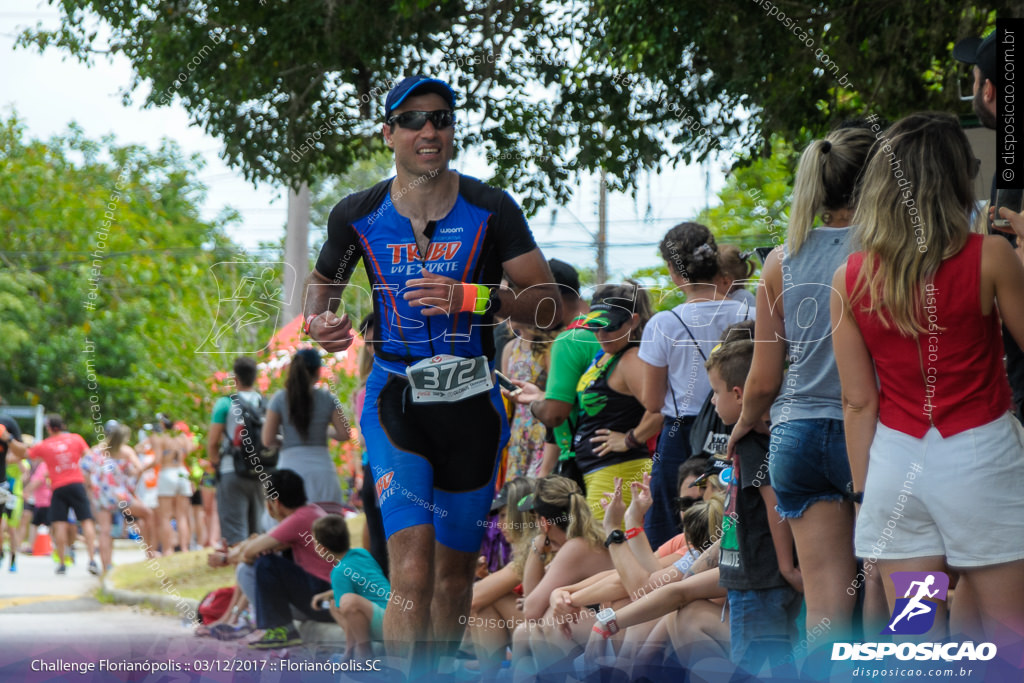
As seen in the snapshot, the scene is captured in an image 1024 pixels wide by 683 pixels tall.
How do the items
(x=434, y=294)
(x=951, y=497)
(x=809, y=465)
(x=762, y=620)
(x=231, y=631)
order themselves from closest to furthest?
(x=951, y=497)
(x=809, y=465)
(x=434, y=294)
(x=762, y=620)
(x=231, y=631)

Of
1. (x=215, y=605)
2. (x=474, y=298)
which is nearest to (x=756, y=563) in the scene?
(x=474, y=298)

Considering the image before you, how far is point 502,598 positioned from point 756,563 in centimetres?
216

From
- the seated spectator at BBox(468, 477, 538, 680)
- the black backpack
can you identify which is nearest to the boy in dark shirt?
the seated spectator at BBox(468, 477, 538, 680)

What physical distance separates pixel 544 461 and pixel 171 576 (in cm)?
641

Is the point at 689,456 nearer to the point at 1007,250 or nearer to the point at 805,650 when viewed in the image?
the point at 805,650

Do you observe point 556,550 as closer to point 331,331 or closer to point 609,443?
point 609,443

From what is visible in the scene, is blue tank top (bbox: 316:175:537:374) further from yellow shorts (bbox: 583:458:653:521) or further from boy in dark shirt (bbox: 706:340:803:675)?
yellow shorts (bbox: 583:458:653:521)

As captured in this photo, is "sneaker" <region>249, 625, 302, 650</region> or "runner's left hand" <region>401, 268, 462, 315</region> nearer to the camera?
"runner's left hand" <region>401, 268, 462, 315</region>

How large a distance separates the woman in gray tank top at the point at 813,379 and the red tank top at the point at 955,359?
641 mm

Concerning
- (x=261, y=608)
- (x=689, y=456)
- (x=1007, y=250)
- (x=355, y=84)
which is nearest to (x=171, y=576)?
(x=261, y=608)

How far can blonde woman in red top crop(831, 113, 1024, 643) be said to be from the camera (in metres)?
3.07

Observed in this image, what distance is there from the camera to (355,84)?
8031 mm

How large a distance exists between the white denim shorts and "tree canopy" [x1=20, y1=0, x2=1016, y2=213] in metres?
4.44

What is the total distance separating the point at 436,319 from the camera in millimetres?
4227
